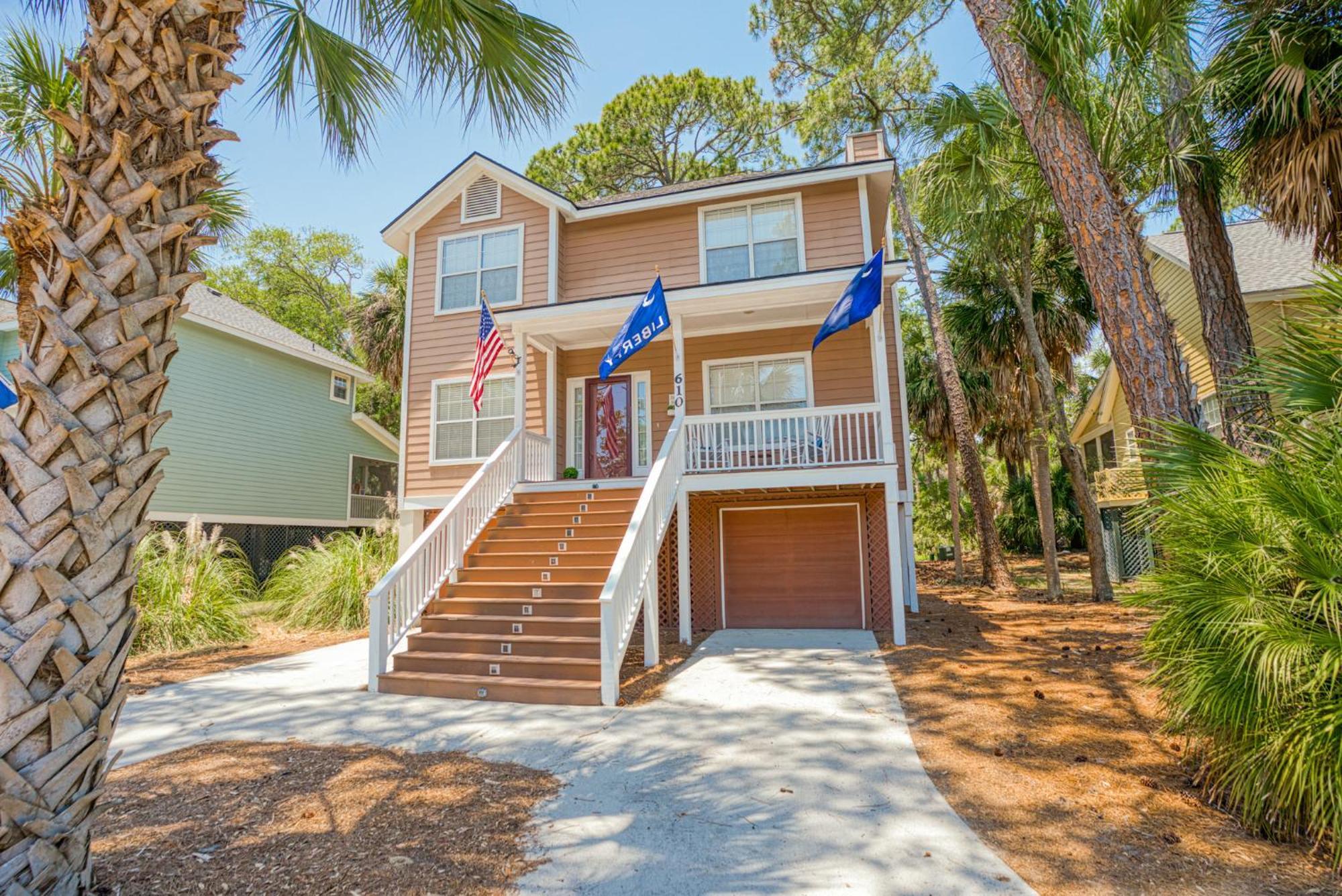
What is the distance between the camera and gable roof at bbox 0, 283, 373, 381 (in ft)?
53.3

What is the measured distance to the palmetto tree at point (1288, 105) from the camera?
604 centimetres

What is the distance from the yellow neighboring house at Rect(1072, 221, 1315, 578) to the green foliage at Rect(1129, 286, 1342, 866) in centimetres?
686

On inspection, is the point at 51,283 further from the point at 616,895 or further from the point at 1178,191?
the point at 1178,191

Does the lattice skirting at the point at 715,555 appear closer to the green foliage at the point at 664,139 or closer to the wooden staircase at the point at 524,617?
the wooden staircase at the point at 524,617

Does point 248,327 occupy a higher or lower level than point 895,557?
higher

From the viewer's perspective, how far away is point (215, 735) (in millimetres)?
5398

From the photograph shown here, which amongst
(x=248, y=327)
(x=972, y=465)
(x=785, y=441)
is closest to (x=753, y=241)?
(x=785, y=441)

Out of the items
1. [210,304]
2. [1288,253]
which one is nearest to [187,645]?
[210,304]

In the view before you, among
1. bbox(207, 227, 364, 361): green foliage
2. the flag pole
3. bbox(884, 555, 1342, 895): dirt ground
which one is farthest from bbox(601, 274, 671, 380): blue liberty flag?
bbox(207, 227, 364, 361): green foliage

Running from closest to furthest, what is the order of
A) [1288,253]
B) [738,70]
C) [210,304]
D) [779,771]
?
[779,771], [1288,253], [210,304], [738,70]

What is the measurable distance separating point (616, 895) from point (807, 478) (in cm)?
682

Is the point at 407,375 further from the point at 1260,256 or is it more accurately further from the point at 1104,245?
the point at 1260,256

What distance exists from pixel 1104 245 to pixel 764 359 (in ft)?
20.3

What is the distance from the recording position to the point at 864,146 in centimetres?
1332
